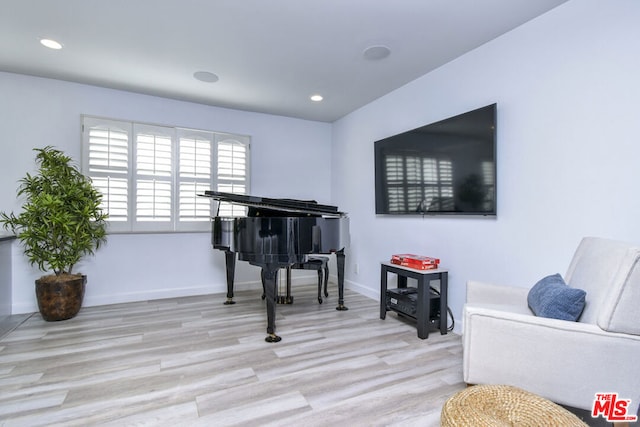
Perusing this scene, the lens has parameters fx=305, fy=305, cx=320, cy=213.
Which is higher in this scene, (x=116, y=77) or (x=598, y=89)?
(x=116, y=77)

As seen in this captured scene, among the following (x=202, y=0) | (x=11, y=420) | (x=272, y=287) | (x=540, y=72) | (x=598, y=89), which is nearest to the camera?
(x=11, y=420)

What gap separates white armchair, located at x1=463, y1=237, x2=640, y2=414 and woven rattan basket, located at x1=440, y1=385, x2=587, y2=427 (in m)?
0.30

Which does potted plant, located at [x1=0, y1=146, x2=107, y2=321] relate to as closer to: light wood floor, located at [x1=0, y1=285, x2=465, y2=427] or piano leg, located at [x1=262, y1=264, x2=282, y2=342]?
light wood floor, located at [x1=0, y1=285, x2=465, y2=427]

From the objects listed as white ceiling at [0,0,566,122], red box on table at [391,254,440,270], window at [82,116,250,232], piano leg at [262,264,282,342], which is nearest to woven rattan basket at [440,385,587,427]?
red box on table at [391,254,440,270]

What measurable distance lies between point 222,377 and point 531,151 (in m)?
2.67

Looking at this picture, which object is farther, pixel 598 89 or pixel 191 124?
pixel 191 124

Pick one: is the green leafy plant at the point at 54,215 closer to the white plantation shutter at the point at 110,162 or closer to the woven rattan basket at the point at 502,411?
the white plantation shutter at the point at 110,162

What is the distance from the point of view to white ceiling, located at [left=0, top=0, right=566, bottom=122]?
84.0 inches

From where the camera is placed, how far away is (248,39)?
2.51 metres

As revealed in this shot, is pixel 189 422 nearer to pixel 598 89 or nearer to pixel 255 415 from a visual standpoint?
pixel 255 415

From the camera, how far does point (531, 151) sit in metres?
2.24

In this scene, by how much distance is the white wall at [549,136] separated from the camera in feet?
5.93

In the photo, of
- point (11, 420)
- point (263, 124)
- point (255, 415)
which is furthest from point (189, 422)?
point (263, 124)

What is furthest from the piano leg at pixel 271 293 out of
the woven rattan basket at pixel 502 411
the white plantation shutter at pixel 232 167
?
the white plantation shutter at pixel 232 167
